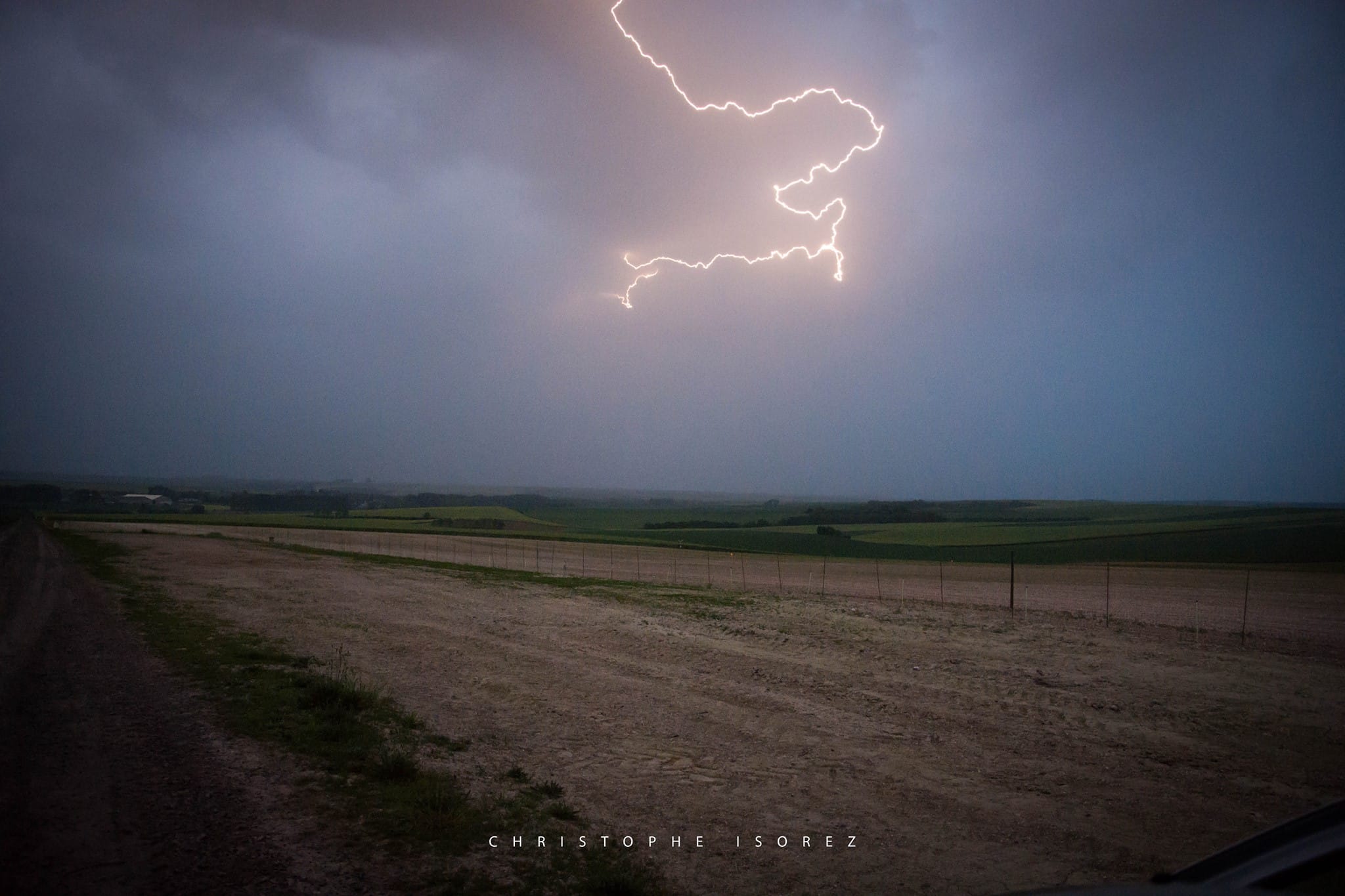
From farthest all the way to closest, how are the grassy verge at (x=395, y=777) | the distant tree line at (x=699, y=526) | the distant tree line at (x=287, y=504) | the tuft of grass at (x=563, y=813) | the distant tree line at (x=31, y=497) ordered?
1. the distant tree line at (x=287, y=504)
2. the distant tree line at (x=31, y=497)
3. the distant tree line at (x=699, y=526)
4. the tuft of grass at (x=563, y=813)
5. the grassy verge at (x=395, y=777)

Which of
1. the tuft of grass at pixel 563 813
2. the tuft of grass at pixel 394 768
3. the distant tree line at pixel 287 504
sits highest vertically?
the tuft of grass at pixel 394 768

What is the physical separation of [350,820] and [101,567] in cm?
3173

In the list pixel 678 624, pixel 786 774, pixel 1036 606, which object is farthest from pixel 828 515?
pixel 786 774

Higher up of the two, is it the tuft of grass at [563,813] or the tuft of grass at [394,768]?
the tuft of grass at [394,768]

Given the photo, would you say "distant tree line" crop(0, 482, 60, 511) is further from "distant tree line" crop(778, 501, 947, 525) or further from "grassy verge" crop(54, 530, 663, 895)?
"grassy verge" crop(54, 530, 663, 895)

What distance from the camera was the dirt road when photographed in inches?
184

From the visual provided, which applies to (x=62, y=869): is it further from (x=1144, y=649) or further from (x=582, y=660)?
(x=1144, y=649)

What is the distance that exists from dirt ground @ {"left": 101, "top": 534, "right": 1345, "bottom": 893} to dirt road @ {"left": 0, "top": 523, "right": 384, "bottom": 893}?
178 cm

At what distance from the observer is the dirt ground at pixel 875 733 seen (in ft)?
18.9

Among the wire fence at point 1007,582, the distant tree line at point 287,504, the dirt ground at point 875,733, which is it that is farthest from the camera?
the distant tree line at point 287,504

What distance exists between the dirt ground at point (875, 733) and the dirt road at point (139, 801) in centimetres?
178

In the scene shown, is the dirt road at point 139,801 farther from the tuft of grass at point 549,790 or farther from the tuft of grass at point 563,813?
the tuft of grass at point 549,790

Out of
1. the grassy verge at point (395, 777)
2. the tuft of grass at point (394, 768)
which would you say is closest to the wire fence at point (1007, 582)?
the grassy verge at point (395, 777)

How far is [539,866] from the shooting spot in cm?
509
